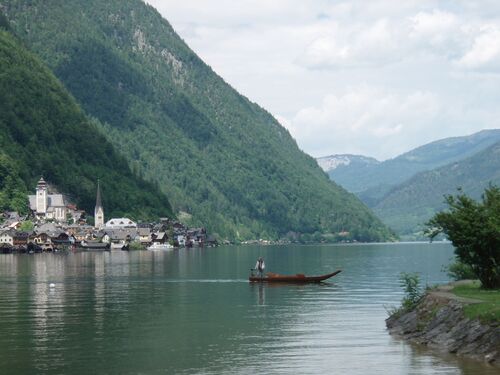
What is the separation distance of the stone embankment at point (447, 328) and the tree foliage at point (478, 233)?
360cm

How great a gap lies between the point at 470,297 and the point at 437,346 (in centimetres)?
715

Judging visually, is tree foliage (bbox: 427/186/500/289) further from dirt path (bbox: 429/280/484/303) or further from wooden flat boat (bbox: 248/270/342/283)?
wooden flat boat (bbox: 248/270/342/283)

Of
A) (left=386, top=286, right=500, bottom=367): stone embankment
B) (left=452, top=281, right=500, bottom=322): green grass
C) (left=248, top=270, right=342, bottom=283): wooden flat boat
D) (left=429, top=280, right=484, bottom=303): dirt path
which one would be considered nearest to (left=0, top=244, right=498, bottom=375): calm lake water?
(left=386, top=286, right=500, bottom=367): stone embankment

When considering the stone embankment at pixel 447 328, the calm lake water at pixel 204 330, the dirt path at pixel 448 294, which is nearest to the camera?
the stone embankment at pixel 447 328

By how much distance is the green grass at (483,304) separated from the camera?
66250mm

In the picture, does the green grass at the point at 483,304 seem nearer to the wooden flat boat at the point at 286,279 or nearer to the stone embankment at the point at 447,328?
the stone embankment at the point at 447,328

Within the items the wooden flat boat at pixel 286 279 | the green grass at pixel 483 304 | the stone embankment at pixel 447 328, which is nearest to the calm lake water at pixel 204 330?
the stone embankment at pixel 447 328

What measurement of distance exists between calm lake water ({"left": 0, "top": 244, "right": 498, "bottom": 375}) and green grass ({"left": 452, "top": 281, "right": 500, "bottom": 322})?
3.56 m

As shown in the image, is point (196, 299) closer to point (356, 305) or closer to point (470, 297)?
point (356, 305)

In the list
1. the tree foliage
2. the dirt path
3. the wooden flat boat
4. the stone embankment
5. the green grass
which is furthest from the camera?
the wooden flat boat

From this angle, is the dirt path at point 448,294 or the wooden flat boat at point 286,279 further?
the wooden flat boat at point 286,279

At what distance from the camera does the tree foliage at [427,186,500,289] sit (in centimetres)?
8138

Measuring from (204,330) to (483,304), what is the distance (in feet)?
77.6

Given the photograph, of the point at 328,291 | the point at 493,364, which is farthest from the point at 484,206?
the point at 328,291
